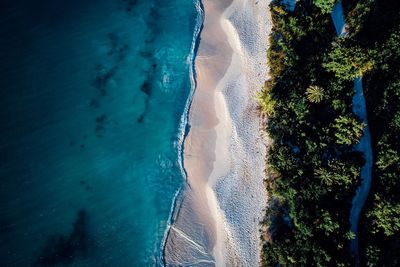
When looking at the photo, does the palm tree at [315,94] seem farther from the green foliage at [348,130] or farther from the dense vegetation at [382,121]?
the dense vegetation at [382,121]

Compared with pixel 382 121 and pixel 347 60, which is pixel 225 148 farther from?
pixel 382 121

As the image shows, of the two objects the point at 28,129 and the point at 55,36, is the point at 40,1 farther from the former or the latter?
the point at 28,129

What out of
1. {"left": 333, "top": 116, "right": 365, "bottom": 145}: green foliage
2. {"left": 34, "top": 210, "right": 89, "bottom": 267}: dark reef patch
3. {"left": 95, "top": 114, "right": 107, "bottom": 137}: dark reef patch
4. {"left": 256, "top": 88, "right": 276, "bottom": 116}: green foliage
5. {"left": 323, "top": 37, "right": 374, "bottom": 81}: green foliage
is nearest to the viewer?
{"left": 333, "top": 116, "right": 365, "bottom": 145}: green foliage

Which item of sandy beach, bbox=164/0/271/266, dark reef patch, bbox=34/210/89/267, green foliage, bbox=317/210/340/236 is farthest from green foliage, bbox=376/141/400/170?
dark reef patch, bbox=34/210/89/267

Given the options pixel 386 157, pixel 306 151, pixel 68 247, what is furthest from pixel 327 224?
pixel 68 247

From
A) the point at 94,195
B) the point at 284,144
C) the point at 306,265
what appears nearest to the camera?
the point at 306,265

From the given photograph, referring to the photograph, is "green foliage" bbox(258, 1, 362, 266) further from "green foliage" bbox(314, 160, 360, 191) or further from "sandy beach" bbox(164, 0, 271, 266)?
"sandy beach" bbox(164, 0, 271, 266)

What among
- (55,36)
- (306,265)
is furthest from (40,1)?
(306,265)
